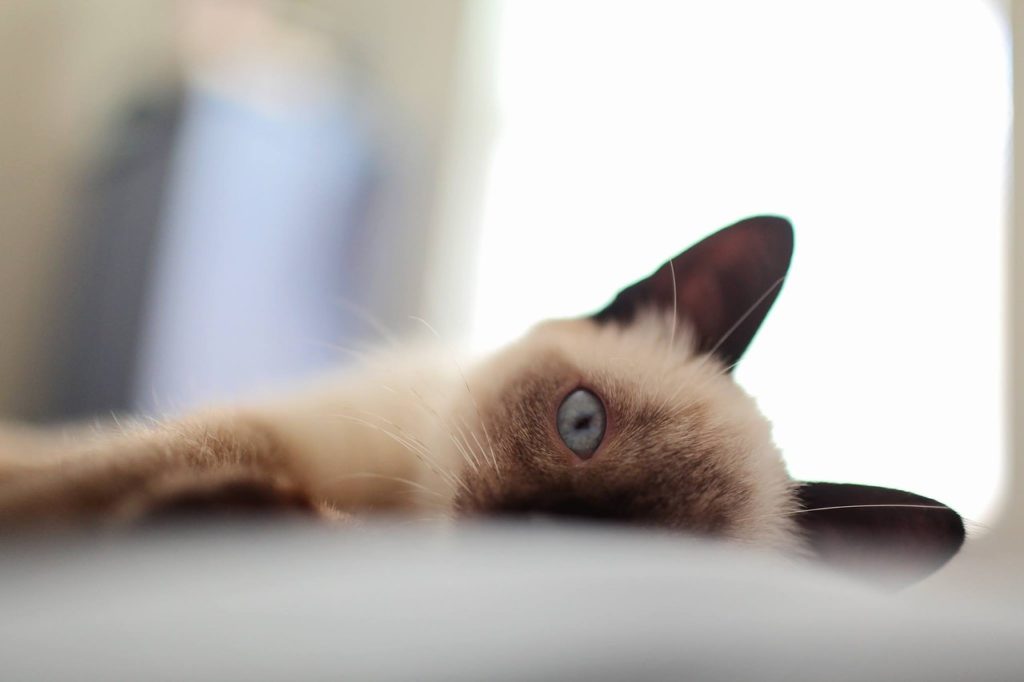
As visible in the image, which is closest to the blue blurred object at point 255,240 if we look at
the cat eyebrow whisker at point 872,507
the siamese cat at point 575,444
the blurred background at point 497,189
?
the blurred background at point 497,189

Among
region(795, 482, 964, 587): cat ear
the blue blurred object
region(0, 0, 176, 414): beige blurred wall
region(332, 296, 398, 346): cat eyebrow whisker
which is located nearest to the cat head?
region(795, 482, 964, 587): cat ear

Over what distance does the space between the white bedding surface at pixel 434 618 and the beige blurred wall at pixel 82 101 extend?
1.01 m

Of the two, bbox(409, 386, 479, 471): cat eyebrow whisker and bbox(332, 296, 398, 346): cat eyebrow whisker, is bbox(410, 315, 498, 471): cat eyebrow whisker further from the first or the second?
bbox(332, 296, 398, 346): cat eyebrow whisker

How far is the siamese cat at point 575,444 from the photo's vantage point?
1.91 ft

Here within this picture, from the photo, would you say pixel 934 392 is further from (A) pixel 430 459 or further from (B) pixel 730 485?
(A) pixel 430 459

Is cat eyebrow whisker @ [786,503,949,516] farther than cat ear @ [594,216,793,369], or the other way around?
cat ear @ [594,216,793,369]

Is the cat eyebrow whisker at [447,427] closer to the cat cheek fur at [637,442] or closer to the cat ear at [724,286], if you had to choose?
the cat cheek fur at [637,442]

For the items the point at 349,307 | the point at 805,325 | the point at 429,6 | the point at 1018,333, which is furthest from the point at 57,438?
the point at 429,6

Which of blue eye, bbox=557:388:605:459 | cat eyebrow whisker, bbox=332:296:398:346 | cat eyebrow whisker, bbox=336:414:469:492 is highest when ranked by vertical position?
cat eyebrow whisker, bbox=332:296:398:346

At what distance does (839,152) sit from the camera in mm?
999

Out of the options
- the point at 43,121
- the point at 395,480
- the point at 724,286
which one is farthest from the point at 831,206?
the point at 43,121

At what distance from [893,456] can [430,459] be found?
518mm

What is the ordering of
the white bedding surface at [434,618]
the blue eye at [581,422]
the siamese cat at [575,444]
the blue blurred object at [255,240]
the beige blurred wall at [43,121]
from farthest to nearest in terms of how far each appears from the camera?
the blue blurred object at [255,240]
the beige blurred wall at [43,121]
the blue eye at [581,422]
the siamese cat at [575,444]
the white bedding surface at [434,618]

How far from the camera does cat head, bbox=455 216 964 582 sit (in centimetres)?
63
